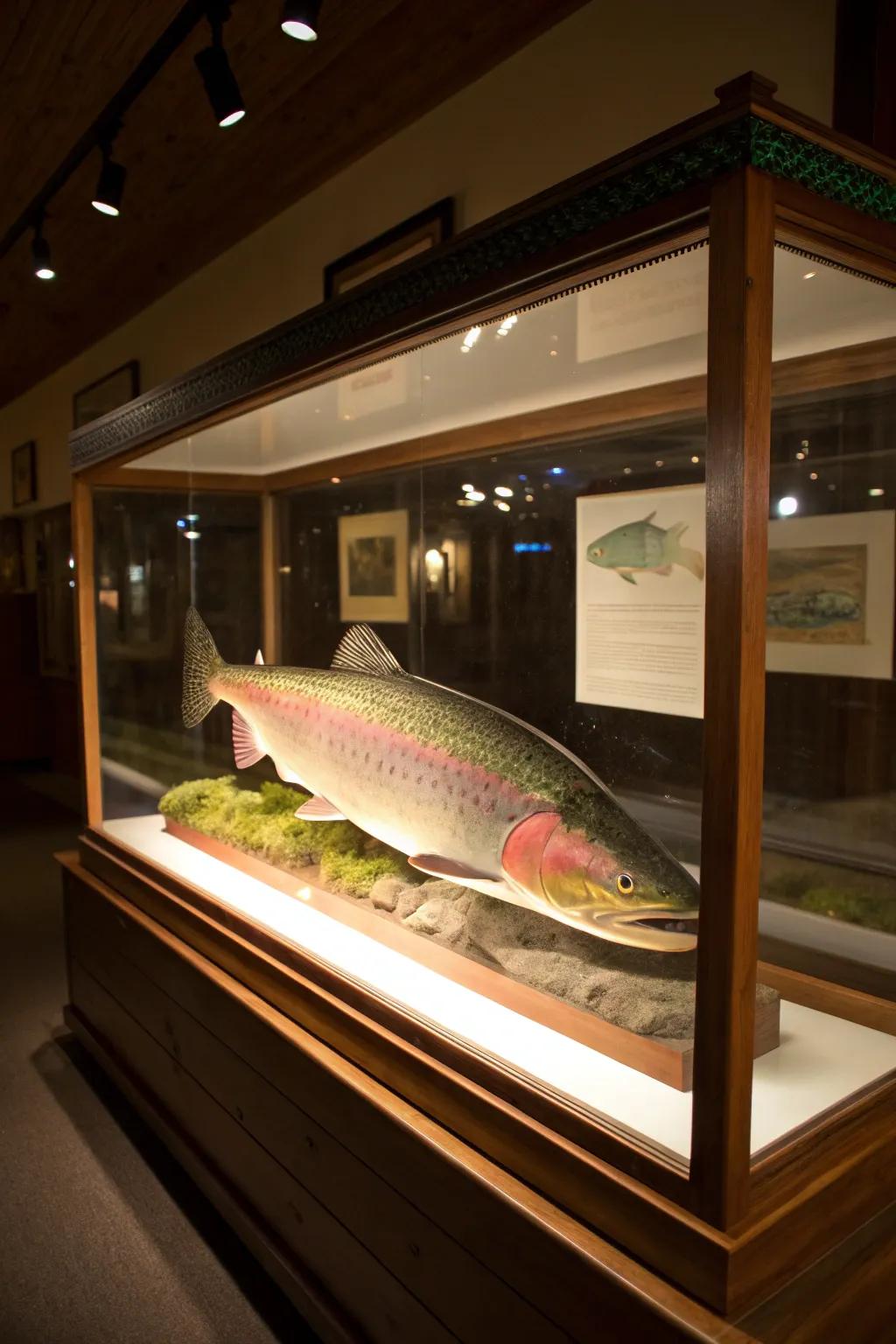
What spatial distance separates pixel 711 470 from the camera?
91cm

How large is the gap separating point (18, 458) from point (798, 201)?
22.8 ft

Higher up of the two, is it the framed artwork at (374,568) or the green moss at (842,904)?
the framed artwork at (374,568)

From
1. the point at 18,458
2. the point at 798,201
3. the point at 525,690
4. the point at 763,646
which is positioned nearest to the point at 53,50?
the point at 525,690

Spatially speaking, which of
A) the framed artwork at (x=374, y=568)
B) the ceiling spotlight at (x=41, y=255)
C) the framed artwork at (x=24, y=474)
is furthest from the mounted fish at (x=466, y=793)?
the framed artwork at (x=24, y=474)

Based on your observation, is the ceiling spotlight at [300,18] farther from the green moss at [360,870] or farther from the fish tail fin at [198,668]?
the green moss at [360,870]

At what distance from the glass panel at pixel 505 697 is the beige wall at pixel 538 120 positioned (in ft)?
2.53

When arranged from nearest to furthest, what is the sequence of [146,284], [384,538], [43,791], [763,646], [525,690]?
[763,646] < [525,690] < [384,538] < [146,284] < [43,791]

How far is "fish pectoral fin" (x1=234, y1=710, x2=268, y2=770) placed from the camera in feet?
6.95

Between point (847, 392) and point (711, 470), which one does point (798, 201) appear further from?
point (847, 392)

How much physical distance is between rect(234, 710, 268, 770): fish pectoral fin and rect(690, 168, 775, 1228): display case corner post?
1.35 metres

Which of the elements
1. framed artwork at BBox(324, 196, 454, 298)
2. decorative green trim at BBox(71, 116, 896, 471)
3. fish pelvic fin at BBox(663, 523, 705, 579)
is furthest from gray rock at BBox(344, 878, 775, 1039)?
framed artwork at BBox(324, 196, 454, 298)

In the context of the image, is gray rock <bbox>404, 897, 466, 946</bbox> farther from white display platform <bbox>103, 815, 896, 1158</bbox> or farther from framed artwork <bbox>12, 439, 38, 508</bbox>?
framed artwork <bbox>12, 439, 38, 508</bbox>

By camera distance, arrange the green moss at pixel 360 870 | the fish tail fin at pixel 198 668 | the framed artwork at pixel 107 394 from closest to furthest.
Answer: the green moss at pixel 360 870, the fish tail fin at pixel 198 668, the framed artwork at pixel 107 394

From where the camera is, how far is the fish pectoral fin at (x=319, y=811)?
1829 millimetres
